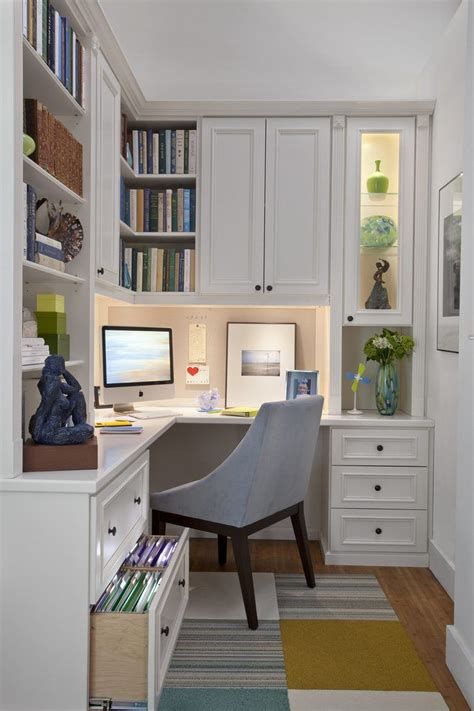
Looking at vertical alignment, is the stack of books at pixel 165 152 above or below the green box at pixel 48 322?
above

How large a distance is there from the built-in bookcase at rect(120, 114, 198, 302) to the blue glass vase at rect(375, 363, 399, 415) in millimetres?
1161

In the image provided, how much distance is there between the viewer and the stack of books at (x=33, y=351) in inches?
78.0

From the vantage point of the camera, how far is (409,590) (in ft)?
10.0

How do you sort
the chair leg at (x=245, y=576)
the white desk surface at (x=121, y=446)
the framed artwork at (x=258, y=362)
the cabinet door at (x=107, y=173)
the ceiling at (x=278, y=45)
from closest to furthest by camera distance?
the white desk surface at (x=121, y=446) → the chair leg at (x=245, y=576) → the cabinet door at (x=107, y=173) → the ceiling at (x=278, y=45) → the framed artwork at (x=258, y=362)

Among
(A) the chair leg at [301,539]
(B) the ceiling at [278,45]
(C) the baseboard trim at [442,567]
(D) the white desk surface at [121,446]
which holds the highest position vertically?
(B) the ceiling at [278,45]

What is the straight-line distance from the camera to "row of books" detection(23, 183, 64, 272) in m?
2.00

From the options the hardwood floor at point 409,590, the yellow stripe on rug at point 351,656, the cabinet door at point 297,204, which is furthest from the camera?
the cabinet door at point 297,204

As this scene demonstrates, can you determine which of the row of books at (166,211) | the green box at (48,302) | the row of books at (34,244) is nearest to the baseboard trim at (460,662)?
the green box at (48,302)

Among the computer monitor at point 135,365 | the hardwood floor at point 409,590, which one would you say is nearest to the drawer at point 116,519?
the computer monitor at point 135,365

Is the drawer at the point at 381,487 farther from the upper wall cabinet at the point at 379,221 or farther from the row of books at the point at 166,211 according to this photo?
the row of books at the point at 166,211

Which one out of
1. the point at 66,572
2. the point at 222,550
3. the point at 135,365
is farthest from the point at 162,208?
the point at 66,572

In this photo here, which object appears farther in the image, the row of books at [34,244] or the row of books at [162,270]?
the row of books at [162,270]

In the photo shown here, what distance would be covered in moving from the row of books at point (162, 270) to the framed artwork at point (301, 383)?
74cm

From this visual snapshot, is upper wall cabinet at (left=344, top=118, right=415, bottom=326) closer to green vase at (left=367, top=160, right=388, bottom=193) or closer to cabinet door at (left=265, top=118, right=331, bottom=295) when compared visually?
green vase at (left=367, top=160, right=388, bottom=193)
